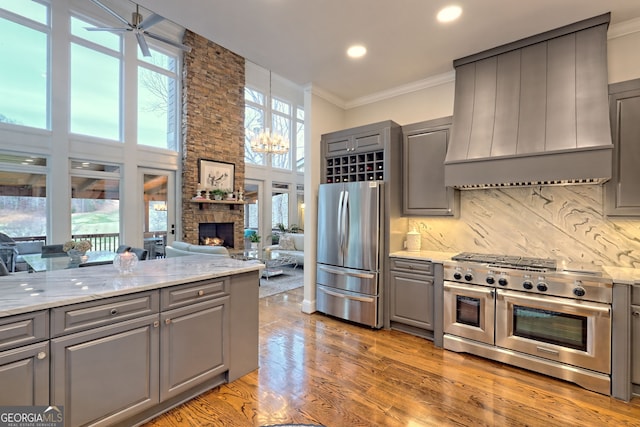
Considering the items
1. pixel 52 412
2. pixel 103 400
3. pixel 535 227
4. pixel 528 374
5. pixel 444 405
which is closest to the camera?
pixel 52 412

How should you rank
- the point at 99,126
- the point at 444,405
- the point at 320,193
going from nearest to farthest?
the point at 444,405 → the point at 320,193 → the point at 99,126

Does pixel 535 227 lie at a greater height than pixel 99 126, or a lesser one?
lesser

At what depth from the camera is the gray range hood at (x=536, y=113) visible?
2510 mm

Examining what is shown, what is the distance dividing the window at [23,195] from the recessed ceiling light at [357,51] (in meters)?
5.40

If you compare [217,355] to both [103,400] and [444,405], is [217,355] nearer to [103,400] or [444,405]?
[103,400]

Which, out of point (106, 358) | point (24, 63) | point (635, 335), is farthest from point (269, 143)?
point (635, 335)

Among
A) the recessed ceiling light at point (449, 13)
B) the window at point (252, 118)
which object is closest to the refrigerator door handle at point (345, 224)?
the recessed ceiling light at point (449, 13)

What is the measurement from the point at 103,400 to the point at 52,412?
227mm

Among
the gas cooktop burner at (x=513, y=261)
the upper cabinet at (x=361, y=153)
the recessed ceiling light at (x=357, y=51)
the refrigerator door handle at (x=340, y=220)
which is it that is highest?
the recessed ceiling light at (x=357, y=51)

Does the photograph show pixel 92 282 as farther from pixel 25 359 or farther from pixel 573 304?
pixel 573 304

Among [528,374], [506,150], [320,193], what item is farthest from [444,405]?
[320,193]

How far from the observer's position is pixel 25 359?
1.45 m

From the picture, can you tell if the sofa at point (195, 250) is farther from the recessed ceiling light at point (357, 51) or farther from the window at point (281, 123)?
the window at point (281, 123)

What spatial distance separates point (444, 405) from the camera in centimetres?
214
